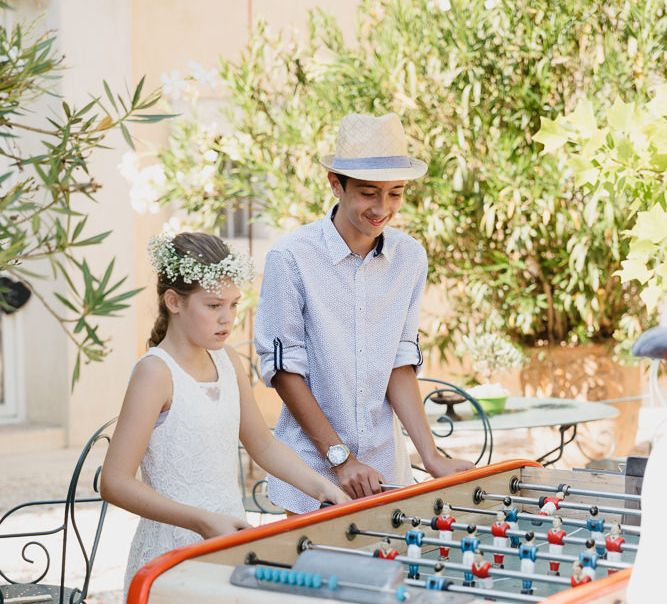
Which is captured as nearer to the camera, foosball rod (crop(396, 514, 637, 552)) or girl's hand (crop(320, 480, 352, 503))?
foosball rod (crop(396, 514, 637, 552))

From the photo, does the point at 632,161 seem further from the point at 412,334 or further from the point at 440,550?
the point at 440,550

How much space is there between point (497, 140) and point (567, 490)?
5350 mm

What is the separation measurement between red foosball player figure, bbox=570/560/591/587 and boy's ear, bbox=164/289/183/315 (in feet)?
4.55

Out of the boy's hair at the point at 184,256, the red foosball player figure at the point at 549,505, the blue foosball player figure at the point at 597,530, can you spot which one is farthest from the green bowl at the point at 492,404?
the blue foosball player figure at the point at 597,530

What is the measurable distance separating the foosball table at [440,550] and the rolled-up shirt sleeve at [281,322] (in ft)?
1.61

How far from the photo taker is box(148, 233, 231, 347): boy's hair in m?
3.23

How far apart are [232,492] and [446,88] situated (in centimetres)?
550

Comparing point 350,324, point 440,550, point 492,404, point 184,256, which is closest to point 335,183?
point 350,324

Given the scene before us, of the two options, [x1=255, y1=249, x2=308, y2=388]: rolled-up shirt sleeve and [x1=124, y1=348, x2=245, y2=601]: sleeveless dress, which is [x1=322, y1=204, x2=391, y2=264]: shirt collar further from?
[x1=124, y1=348, x2=245, y2=601]: sleeveless dress

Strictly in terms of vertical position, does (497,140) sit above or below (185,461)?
above

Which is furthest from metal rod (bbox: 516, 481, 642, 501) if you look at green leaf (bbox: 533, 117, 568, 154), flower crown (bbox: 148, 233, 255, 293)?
green leaf (bbox: 533, 117, 568, 154)

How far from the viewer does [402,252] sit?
362 cm

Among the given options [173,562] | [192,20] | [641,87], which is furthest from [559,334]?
[173,562]

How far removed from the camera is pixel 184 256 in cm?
328
